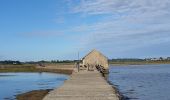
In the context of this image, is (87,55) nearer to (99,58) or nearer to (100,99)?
(99,58)

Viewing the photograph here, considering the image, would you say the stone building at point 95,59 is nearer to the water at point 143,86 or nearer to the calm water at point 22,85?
the water at point 143,86

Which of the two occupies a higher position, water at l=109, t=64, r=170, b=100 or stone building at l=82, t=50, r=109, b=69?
stone building at l=82, t=50, r=109, b=69

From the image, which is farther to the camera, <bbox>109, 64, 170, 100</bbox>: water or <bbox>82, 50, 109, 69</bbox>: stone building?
<bbox>82, 50, 109, 69</bbox>: stone building

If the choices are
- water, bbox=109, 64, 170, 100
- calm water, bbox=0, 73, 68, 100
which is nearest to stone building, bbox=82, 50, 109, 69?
water, bbox=109, 64, 170, 100

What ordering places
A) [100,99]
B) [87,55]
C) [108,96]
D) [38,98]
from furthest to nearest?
[87,55]
[38,98]
[108,96]
[100,99]

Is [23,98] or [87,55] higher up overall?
[87,55]

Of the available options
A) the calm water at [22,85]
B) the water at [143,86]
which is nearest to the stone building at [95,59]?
the water at [143,86]

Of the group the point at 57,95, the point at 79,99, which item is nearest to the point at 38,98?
the point at 57,95

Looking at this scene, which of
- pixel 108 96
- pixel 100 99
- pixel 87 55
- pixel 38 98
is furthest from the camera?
pixel 87 55

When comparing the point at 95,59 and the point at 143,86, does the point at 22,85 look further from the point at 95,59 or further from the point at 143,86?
the point at 95,59

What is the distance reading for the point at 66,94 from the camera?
72.0 ft

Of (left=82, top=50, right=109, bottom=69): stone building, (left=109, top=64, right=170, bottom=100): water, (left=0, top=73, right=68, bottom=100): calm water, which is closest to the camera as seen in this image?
(left=109, top=64, right=170, bottom=100): water

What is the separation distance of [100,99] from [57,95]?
276 centimetres

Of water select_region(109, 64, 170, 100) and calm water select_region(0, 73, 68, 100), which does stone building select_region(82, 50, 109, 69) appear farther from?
calm water select_region(0, 73, 68, 100)
